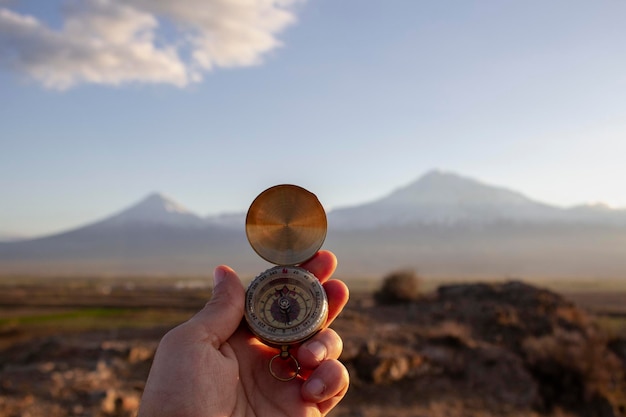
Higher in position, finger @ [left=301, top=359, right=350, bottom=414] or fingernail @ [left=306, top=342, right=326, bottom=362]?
fingernail @ [left=306, top=342, right=326, bottom=362]

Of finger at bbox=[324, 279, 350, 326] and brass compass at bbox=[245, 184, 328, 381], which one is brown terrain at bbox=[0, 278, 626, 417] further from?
finger at bbox=[324, 279, 350, 326]

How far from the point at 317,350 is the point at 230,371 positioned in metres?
0.62

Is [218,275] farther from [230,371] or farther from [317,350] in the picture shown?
[317,350]

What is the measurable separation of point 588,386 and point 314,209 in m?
12.0

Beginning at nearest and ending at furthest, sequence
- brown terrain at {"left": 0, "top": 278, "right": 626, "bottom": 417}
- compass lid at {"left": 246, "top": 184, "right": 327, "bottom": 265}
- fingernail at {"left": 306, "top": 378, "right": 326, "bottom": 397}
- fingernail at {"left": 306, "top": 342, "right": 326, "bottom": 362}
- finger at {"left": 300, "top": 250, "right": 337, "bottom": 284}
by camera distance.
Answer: fingernail at {"left": 306, "top": 378, "right": 326, "bottom": 397}
fingernail at {"left": 306, "top": 342, "right": 326, "bottom": 362}
compass lid at {"left": 246, "top": 184, "right": 327, "bottom": 265}
finger at {"left": 300, "top": 250, "right": 337, "bottom": 284}
brown terrain at {"left": 0, "top": 278, "right": 626, "bottom": 417}

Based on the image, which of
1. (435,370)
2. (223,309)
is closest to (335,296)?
(223,309)

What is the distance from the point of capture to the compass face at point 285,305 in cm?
384

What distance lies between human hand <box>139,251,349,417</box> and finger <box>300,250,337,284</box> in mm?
158

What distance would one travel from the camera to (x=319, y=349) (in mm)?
3801

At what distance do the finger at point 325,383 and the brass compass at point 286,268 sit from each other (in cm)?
22

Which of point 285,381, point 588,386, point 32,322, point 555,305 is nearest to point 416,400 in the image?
point 588,386

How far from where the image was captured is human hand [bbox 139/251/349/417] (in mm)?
3445

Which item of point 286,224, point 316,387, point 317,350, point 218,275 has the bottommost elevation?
point 316,387

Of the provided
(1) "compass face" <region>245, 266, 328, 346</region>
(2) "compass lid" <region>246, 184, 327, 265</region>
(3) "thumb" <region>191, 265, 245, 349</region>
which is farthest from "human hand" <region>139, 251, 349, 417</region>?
(2) "compass lid" <region>246, 184, 327, 265</region>
